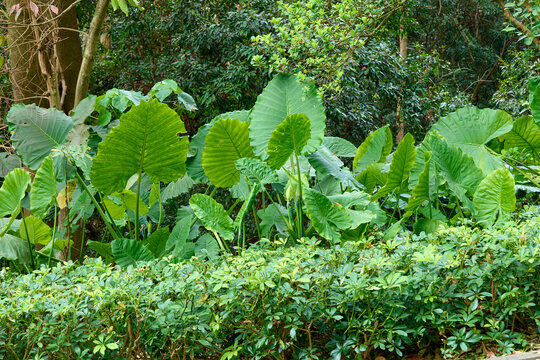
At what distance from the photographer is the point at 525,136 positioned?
3.88 metres

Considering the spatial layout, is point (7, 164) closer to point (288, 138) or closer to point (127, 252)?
point (127, 252)

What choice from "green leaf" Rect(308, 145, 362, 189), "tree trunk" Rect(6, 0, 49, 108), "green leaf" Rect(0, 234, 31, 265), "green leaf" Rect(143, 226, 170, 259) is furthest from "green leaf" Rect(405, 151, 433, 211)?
"tree trunk" Rect(6, 0, 49, 108)

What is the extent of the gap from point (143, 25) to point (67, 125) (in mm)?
4274

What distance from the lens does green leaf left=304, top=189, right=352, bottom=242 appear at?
9.60ft

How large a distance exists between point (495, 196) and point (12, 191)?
2.81 meters

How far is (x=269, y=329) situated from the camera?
2197 mm

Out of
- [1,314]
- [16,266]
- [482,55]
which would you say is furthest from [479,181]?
[482,55]

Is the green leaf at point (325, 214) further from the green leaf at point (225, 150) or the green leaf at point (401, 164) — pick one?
the green leaf at point (225, 150)

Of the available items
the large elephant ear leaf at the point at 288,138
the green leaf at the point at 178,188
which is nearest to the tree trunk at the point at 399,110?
the green leaf at the point at 178,188

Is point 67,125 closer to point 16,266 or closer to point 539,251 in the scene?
point 16,266

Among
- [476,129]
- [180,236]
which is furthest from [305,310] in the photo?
[476,129]

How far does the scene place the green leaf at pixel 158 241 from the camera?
11.5 feet

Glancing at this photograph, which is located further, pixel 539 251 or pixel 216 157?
pixel 216 157

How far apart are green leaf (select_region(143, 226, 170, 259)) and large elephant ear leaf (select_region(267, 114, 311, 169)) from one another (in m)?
0.84
